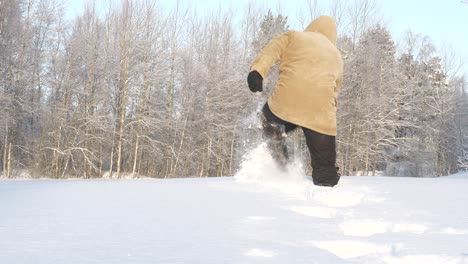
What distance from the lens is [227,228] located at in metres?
1.62

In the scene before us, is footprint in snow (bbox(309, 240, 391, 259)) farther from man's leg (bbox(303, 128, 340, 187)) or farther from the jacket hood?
the jacket hood

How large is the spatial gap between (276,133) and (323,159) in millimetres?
554

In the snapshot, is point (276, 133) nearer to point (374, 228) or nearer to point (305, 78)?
point (305, 78)

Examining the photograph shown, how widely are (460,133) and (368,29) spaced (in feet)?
67.6

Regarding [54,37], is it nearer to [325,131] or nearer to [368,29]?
[368,29]

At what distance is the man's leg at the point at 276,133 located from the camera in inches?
149

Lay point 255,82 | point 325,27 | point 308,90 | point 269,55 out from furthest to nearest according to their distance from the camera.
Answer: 1. point 325,27
2. point 269,55
3. point 308,90
4. point 255,82

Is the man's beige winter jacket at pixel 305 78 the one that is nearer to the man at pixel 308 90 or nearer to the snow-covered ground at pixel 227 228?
the man at pixel 308 90

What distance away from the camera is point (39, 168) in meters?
19.4

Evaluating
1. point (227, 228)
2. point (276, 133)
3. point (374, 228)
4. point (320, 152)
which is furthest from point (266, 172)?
point (227, 228)

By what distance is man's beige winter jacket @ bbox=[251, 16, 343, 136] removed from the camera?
355 cm

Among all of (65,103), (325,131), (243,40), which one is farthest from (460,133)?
(325,131)

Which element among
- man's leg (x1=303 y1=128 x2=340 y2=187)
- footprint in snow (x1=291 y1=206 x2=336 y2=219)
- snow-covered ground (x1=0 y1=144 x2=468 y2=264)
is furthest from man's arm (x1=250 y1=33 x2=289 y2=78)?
footprint in snow (x1=291 y1=206 x2=336 y2=219)

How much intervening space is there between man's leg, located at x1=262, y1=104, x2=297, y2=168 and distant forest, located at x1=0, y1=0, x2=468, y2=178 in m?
13.5
